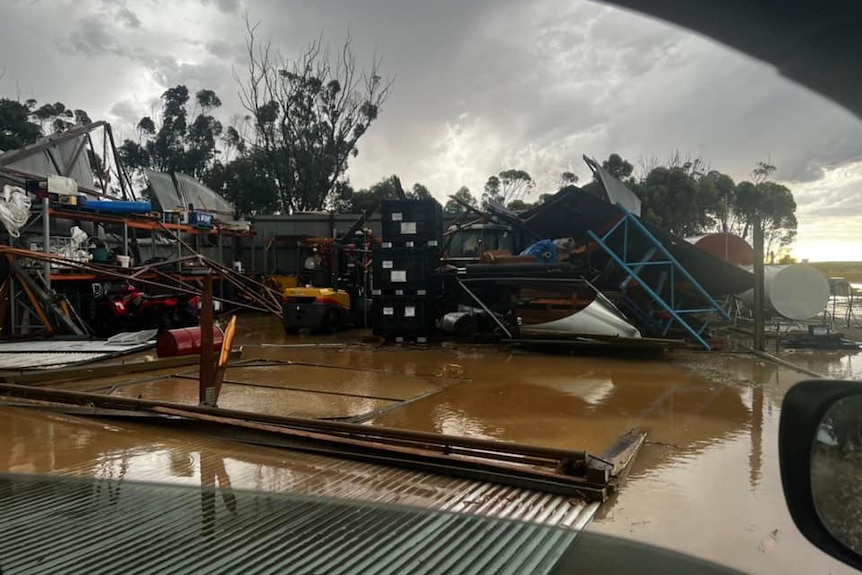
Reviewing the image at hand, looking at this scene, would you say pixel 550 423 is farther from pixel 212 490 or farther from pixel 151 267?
pixel 151 267

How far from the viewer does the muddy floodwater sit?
8.43 ft

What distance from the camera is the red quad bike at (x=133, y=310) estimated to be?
10.2 metres

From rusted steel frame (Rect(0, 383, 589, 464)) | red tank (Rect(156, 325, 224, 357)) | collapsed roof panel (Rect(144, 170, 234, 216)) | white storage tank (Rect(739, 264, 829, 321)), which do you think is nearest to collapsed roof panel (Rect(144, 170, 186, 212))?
collapsed roof panel (Rect(144, 170, 234, 216))

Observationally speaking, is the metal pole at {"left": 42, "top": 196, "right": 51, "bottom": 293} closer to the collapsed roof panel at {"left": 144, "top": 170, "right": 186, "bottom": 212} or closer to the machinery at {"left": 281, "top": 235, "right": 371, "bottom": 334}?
the machinery at {"left": 281, "top": 235, "right": 371, "bottom": 334}

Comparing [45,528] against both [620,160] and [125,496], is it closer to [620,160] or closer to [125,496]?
[125,496]

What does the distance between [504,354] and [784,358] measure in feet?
12.4

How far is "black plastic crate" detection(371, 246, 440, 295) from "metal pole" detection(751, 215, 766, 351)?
4.65 metres

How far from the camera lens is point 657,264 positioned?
7.75m

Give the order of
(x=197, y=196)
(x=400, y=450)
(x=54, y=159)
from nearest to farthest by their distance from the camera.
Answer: (x=400, y=450) → (x=54, y=159) → (x=197, y=196)

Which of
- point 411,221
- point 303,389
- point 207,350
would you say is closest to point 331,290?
point 411,221

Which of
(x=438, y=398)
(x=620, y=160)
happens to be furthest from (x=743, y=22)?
(x=620, y=160)

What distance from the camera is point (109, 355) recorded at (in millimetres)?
7434

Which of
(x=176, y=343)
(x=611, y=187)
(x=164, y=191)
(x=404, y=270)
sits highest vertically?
(x=164, y=191)

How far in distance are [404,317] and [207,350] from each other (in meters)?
5.29
